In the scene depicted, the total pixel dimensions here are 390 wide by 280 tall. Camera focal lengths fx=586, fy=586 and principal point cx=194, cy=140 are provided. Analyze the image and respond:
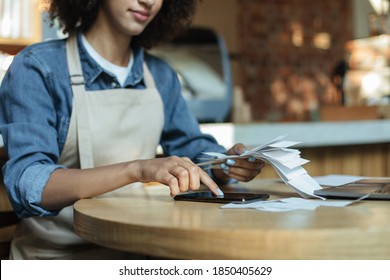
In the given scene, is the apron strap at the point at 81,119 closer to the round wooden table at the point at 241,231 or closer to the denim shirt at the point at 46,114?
the denim shirt at the point at 46,114

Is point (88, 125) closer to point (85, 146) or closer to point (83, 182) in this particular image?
point (85, 146)

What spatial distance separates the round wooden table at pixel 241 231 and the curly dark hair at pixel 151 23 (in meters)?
0.76

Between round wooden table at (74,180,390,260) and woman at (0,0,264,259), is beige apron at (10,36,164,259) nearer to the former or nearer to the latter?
woman at (0,0,264,259)

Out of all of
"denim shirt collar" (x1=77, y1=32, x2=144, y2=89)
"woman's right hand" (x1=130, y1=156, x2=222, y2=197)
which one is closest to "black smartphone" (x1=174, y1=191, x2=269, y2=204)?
"woman's right hand" (x1=130, y1=156, x2=222, y2=197)

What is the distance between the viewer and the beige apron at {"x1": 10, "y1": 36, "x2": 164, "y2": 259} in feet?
4.65

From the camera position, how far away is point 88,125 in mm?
1423

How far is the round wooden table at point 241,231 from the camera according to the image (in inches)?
29.7

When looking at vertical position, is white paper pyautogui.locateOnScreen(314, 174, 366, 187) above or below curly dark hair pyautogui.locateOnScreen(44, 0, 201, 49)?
below

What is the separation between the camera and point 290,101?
5816 millimetres

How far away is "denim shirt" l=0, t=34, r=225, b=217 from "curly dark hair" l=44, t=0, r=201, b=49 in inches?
3.7

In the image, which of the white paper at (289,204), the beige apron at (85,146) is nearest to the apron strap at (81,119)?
the beige apron at (85,146)

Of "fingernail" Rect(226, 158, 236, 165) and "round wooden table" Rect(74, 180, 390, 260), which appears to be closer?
"round wooden table" Rect(74, 180, 390, 260)
